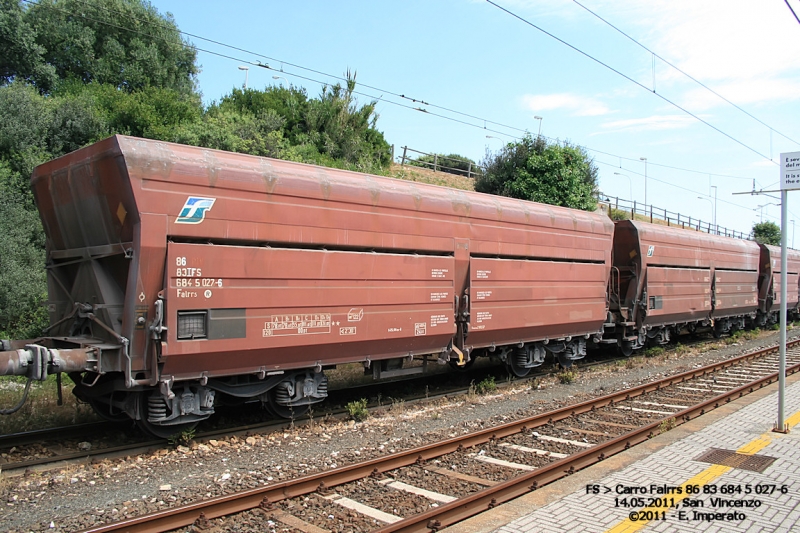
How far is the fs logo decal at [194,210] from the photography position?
7278 millimetres

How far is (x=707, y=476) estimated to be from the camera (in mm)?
6297

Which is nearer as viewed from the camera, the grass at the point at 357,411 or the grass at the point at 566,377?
the grass at the point at 357,411

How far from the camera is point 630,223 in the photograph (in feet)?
54.6

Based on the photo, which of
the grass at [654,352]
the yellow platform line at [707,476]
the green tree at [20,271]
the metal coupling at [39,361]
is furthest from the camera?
the grass at [654,352]

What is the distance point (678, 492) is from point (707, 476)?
76 centimetres

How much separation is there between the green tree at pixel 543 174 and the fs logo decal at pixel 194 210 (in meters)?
20.3

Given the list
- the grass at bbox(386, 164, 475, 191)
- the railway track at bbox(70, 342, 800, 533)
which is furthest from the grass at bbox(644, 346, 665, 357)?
the grass at bbox(386, 164, 475, 191)

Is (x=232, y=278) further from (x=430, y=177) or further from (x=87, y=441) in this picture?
(x=430, y=177)

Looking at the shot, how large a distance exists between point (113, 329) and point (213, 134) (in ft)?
52.5

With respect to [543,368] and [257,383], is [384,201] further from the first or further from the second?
[543,368]

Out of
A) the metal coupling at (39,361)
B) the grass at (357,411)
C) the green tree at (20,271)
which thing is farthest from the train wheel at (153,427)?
the green tree at (20,271)

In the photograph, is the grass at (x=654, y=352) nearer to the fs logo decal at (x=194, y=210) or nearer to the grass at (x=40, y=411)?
the fs logo decal at (x=194, y=210)

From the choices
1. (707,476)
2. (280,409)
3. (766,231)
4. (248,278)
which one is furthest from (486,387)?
(766,231)

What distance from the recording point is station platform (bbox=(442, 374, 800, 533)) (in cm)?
506
